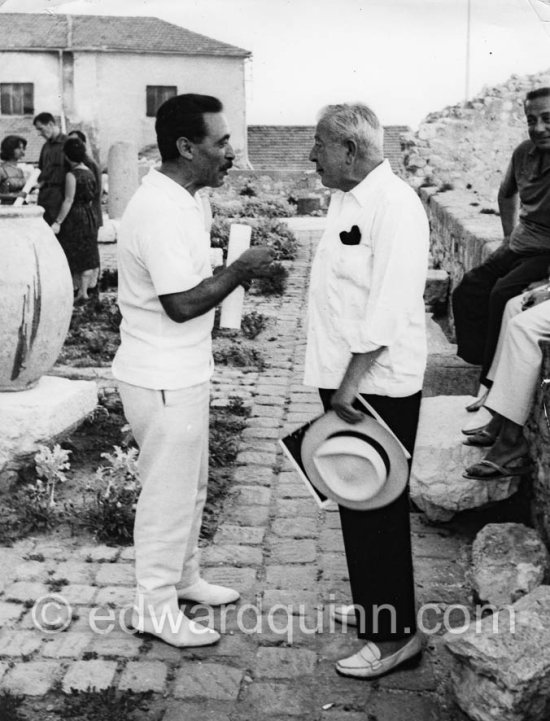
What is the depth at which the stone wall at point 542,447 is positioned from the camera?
456 cm

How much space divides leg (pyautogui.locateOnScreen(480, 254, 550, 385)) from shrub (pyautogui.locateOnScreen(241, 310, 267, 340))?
4236mm

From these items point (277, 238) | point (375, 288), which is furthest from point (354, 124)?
point (277, 238)

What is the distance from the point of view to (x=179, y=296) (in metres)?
3.69

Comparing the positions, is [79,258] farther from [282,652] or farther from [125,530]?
[282,652]

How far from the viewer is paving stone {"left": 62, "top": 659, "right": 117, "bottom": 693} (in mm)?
3732

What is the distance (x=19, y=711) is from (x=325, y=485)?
4.53ft

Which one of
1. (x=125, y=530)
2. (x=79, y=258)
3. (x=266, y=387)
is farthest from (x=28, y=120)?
(x=125, y=530)

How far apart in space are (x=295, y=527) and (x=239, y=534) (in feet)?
1.03

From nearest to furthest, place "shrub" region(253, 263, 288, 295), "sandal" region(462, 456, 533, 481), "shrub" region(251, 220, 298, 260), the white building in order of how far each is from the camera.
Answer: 1. "sandal" region(462, 456, 533, 481)
2. "shrub" region(253, 263, 288, 295)
3. "shrub" region(251, 220, 298, 260)
4. the white building

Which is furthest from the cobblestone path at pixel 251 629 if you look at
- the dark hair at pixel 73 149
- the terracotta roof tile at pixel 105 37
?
the terracotta roof tile at pixel 105 37

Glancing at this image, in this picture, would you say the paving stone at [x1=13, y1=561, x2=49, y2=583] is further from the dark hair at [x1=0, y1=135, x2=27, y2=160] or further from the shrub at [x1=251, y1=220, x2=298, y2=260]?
the shrub at [x1=251, y1=220, x2=298, y2=260]

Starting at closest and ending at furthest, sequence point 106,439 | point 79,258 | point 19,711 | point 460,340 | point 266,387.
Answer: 1. point 19,711
2. point 460,340
3. point 106,439
4. point 266,387
5. point 79,258

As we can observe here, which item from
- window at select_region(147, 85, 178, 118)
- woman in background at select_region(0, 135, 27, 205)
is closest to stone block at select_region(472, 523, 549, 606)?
woman in background at select_region(0, 135, 27, 205)

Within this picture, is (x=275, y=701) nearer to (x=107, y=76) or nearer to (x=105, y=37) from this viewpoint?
(x=107, y=76)
